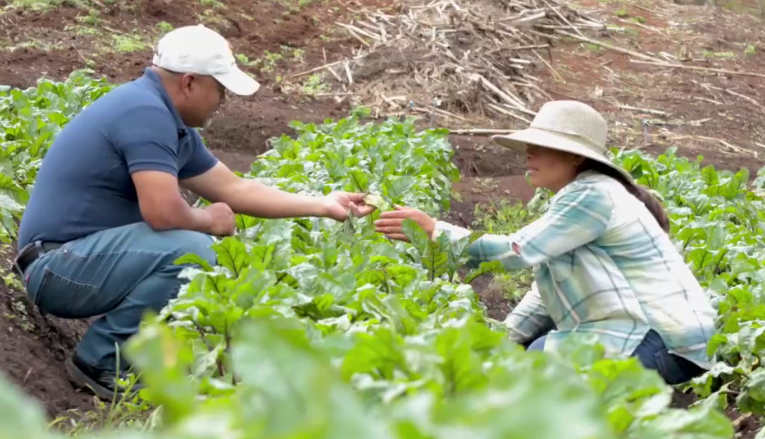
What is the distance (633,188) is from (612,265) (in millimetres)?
370

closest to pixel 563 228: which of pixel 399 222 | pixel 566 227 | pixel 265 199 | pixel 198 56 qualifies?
pixel 566 227

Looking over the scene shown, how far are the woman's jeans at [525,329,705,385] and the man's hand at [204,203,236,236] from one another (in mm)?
1414

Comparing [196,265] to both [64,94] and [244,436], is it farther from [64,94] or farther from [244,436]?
[64,94]

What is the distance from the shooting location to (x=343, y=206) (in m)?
4.87

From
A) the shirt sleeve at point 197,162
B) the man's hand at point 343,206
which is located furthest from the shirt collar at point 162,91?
the man's hand at point 343,206

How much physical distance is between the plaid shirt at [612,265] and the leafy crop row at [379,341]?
181mm

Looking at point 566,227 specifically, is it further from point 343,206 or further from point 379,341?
point 379,341

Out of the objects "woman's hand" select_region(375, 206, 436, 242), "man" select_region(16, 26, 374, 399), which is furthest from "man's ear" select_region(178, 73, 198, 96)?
"woman's hand" select_region(375, 206, 436, 242)

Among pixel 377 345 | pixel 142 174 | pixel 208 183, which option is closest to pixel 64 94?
pixel 208 183

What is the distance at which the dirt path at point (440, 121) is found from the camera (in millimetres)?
10656

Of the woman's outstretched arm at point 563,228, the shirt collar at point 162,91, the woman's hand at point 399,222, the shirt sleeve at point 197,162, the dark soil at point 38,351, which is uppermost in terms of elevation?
the shirt collar at point 162,91

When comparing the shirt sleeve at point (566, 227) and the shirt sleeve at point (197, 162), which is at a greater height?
the shirt sleeve at point (566, 227)

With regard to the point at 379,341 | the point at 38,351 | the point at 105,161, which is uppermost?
the point at 379,341

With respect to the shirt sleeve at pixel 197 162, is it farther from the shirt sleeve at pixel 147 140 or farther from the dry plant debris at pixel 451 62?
the dry plant debris at pixel 451 62
